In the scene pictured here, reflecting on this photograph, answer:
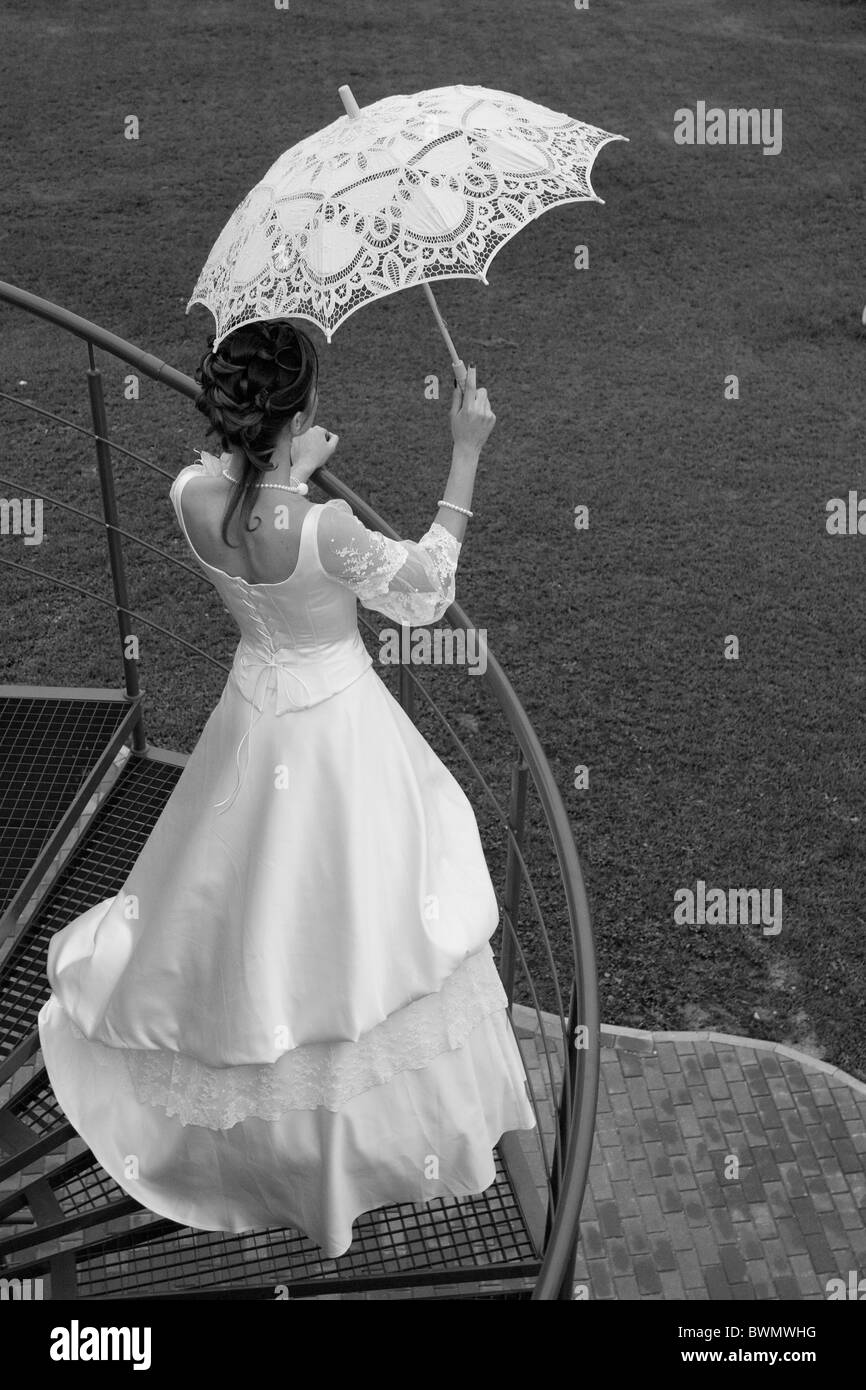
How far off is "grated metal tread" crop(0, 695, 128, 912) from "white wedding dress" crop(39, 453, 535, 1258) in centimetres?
100

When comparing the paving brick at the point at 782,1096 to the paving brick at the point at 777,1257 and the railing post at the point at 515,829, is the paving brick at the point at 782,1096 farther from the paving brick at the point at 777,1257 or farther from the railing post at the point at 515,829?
the railing post at the point at 515,829

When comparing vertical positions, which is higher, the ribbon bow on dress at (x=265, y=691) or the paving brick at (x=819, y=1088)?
the ribbon bow on dress at (x=265, y=691)

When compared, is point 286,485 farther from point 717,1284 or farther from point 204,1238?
point 717,1284

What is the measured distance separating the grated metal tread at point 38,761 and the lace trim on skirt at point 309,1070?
1112 millimetres

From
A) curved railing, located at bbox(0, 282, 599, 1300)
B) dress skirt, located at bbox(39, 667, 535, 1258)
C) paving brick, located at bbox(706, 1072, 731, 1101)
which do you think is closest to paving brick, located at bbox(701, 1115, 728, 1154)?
paving brick, located at bbox(706, 1072, 731, 1101)

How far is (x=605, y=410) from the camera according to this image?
1028 cm

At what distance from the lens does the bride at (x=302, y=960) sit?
3.32 metres

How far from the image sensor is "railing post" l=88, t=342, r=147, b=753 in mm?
4398

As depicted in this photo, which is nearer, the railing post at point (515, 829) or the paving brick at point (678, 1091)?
the railing post at point (515, 829)

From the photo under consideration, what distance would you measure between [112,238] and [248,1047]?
11.0m

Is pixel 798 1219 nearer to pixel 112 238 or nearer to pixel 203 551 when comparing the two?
pixel 203 551

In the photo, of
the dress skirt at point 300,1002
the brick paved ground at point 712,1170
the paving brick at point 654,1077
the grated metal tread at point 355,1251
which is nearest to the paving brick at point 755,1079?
the brick paved ground at point 712,1170

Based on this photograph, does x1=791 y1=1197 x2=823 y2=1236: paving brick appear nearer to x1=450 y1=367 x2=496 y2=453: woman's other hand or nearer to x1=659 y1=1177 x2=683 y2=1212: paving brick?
x1=659 y1=1177 x2=683 y2=1212: paving brick

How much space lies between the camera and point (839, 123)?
51.2ft
